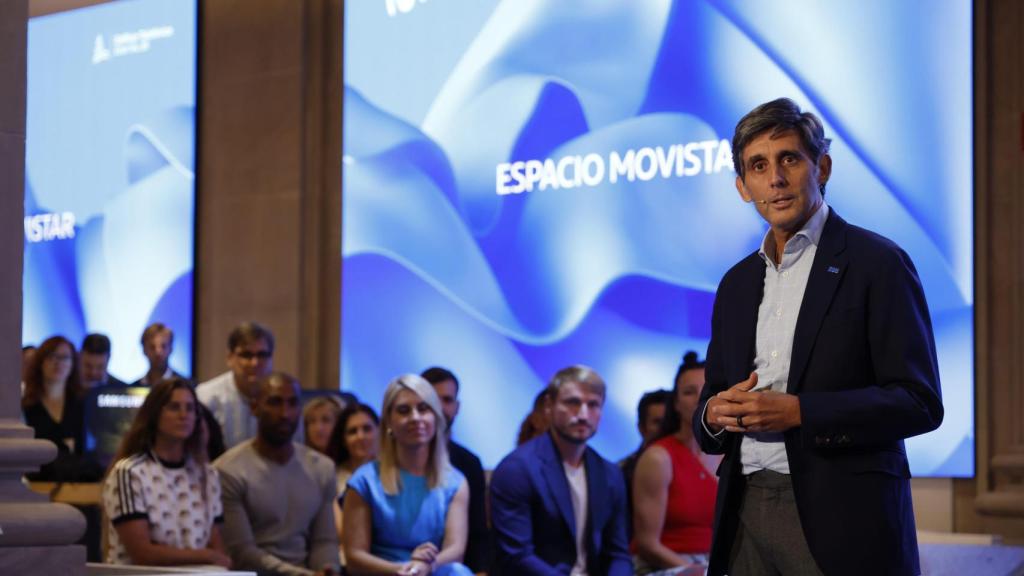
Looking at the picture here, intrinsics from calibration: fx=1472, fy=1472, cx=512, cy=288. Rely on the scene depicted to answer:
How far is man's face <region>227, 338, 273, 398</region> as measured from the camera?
663cm

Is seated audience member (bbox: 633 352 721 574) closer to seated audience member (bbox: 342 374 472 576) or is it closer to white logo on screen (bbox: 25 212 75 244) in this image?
seated audience member (bbox: 342 374 472 576)

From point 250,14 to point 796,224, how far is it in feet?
24.2

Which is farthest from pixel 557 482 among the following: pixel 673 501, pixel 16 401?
pixel 16 401

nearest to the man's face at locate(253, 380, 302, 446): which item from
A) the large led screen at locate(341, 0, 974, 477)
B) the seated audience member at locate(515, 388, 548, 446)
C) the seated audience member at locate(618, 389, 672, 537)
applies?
the seated audience member at locate(515, 388, 548, 446)

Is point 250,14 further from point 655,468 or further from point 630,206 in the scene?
point 655,468

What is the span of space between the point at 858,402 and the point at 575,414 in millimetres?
3010

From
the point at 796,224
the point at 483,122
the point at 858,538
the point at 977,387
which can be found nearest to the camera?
the point at 858,538

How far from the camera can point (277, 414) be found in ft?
18.3

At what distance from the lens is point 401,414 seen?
5.23 metres

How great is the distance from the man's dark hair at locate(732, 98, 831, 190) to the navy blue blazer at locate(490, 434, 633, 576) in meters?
2.83

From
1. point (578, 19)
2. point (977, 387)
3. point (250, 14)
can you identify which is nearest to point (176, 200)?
point (250, 14)

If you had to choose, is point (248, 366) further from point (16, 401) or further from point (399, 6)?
point (16, 401)

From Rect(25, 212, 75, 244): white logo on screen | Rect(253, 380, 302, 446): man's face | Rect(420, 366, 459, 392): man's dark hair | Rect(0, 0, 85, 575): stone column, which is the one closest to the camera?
Rect(0, 0, 85, 575): stone column

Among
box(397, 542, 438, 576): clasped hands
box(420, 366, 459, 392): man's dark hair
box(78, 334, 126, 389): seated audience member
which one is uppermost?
box(78, 334, 126, 389): seated audience member
